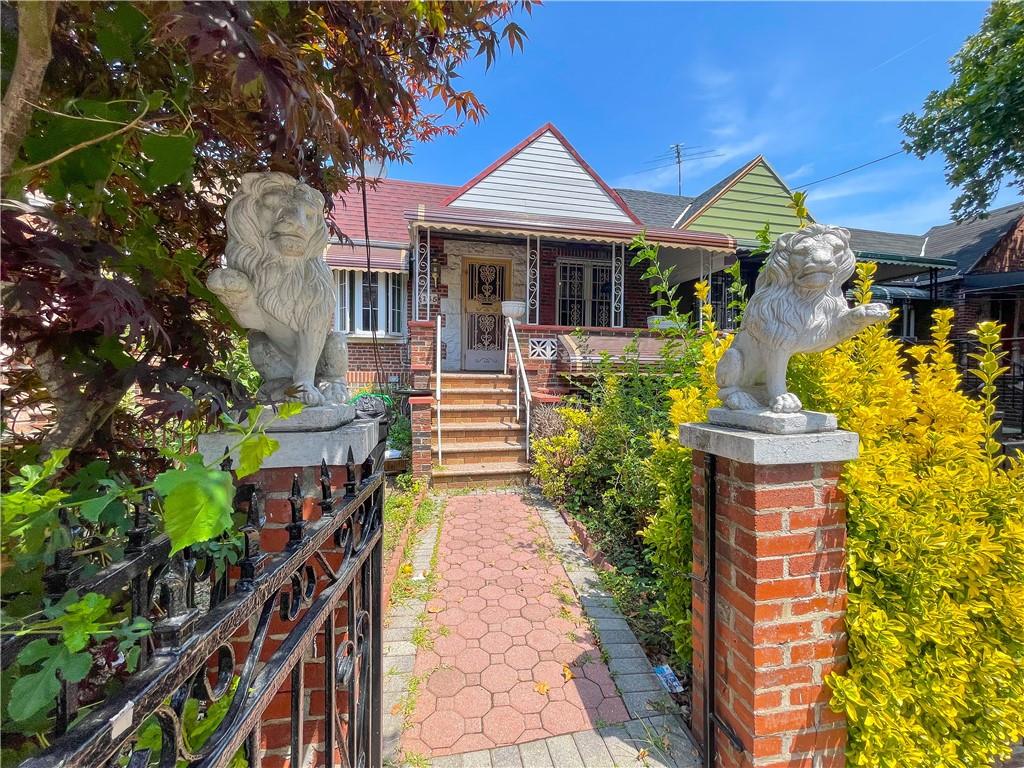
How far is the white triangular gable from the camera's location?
29.2 feet

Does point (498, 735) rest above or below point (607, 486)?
below

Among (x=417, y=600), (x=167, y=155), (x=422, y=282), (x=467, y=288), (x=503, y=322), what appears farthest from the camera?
(x=503, y=322)

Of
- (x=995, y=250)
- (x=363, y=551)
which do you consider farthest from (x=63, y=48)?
(x=995, y=250)

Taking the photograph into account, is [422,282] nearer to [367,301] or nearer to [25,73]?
[367,301]

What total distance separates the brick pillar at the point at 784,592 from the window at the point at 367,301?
29.8 ft

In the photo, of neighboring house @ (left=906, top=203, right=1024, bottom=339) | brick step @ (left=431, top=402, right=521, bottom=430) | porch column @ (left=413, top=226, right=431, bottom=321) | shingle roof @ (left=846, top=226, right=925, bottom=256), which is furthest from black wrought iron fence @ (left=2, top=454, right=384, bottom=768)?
shingle roof @ (left=846, top=226, right=925, bottom=256)

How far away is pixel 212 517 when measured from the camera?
62 cm

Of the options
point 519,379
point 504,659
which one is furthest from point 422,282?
point 504,659

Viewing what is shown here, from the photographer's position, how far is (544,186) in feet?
30.1

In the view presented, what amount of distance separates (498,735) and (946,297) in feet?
52.8

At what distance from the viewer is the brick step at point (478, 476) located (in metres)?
5.27

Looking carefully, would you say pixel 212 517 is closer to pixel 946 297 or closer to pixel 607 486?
pixel 607 486

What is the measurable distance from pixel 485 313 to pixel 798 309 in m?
8.47

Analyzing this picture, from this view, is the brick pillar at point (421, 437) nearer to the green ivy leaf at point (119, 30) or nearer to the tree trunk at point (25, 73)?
the green ivy leaf at point (119, 30)
